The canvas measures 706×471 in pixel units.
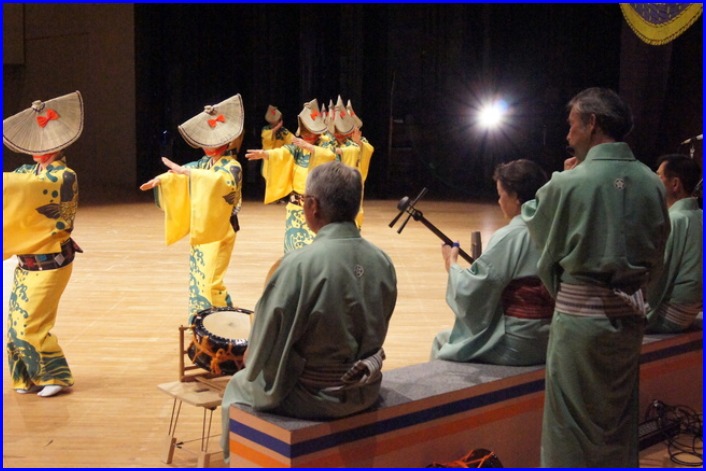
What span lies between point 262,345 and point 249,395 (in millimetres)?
278

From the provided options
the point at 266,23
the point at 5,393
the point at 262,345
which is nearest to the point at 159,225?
the point at 266,23

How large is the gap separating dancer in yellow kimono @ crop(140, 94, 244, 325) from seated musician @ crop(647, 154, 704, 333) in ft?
7.20

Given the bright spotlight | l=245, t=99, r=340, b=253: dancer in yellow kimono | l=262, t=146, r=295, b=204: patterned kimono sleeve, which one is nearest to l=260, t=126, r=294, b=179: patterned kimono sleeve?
l=245, t=99, r=340, b=253: dancer in yellow kimono

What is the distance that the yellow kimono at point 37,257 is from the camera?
13.4 feet

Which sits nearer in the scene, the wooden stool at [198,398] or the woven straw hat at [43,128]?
the wooden stool at [198,398]

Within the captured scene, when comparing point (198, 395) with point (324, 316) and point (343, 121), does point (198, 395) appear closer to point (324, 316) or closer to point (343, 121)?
point (324, 316)

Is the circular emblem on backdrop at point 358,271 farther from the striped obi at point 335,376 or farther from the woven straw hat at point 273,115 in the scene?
Answer: the woven straw hat at point 273,115

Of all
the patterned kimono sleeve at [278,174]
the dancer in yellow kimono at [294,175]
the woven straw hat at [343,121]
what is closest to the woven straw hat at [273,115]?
the woven straw hat at [343,121]

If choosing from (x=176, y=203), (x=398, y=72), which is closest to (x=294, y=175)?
(x=176, y=203)

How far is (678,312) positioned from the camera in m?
3.83

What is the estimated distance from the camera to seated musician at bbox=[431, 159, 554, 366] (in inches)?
128

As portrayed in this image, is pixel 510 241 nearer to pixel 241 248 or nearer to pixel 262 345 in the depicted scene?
pixel 262 345

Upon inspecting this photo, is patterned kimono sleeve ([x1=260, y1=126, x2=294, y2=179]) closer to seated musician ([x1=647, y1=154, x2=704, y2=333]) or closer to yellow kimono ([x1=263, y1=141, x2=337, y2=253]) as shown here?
yellow kimono ([x1=263, y1=141, x2=337, y2=253])

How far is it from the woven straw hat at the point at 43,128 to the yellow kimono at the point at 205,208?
71cm
